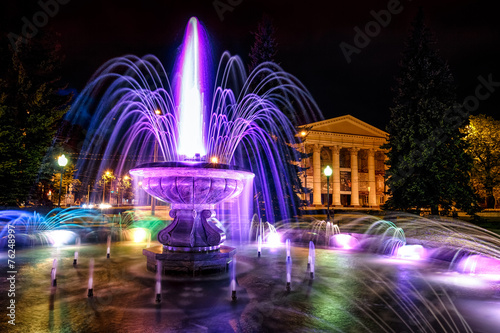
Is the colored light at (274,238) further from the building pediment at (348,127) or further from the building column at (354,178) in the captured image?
the building column at (354,178)

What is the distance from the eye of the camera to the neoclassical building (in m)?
70.0

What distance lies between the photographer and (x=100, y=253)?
41.2 feet

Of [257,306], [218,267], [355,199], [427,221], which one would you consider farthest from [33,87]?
[355,199]

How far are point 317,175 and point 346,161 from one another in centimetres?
1510

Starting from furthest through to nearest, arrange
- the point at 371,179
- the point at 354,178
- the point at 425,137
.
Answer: the point at 371,179, the point at 354,178, the point at 425,137

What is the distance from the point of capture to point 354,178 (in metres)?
72.4

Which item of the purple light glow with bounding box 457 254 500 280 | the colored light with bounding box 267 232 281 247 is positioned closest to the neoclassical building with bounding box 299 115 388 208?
the colored light with bounding box 267 232 281 247

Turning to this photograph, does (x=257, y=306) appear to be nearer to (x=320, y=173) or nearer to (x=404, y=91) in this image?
(x=404, y=91)

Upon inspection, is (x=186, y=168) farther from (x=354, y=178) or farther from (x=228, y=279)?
(x=354, y=178)

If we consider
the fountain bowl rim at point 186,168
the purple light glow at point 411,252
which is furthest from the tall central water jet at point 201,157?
the purple light glow at point 411,252

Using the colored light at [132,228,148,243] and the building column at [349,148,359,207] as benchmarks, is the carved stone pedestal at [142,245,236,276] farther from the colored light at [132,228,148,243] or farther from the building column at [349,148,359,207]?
the building column at [349,148,359,207]

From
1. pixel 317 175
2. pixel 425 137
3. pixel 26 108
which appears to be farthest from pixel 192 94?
pixel 317 175

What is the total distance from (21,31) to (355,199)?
64207 millimetres

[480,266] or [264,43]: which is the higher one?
[264,43]
